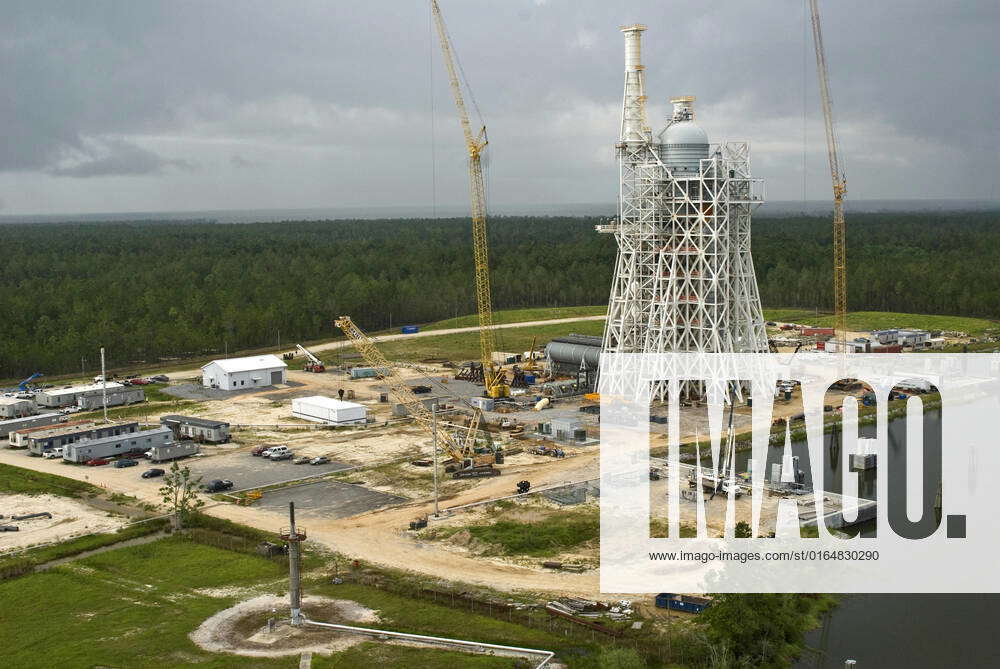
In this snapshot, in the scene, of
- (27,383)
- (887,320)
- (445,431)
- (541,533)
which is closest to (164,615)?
(541,533)

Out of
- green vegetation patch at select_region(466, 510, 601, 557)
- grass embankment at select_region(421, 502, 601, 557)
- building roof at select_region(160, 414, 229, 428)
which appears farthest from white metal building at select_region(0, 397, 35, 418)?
green vegetation patch at select_region(466, 510, 601, 557)

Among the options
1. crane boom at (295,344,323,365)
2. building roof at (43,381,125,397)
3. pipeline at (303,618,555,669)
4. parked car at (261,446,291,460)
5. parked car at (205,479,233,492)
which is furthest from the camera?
crane boom at (295,344,323,365)

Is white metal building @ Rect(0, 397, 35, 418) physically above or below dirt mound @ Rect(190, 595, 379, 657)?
above

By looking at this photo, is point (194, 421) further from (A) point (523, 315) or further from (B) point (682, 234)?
(A) point (523, 315)

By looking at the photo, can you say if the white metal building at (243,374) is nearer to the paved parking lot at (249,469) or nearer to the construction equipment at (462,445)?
the construction equipment at (462,445)

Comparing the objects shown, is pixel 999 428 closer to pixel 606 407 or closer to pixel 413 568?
pixel 606 407

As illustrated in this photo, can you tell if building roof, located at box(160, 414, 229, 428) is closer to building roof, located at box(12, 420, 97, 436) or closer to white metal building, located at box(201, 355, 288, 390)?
building roof, located at box(12, 420, 97, 436)

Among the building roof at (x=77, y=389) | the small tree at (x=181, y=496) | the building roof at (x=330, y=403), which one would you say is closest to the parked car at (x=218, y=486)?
the small tree at (x=181, y=496)
